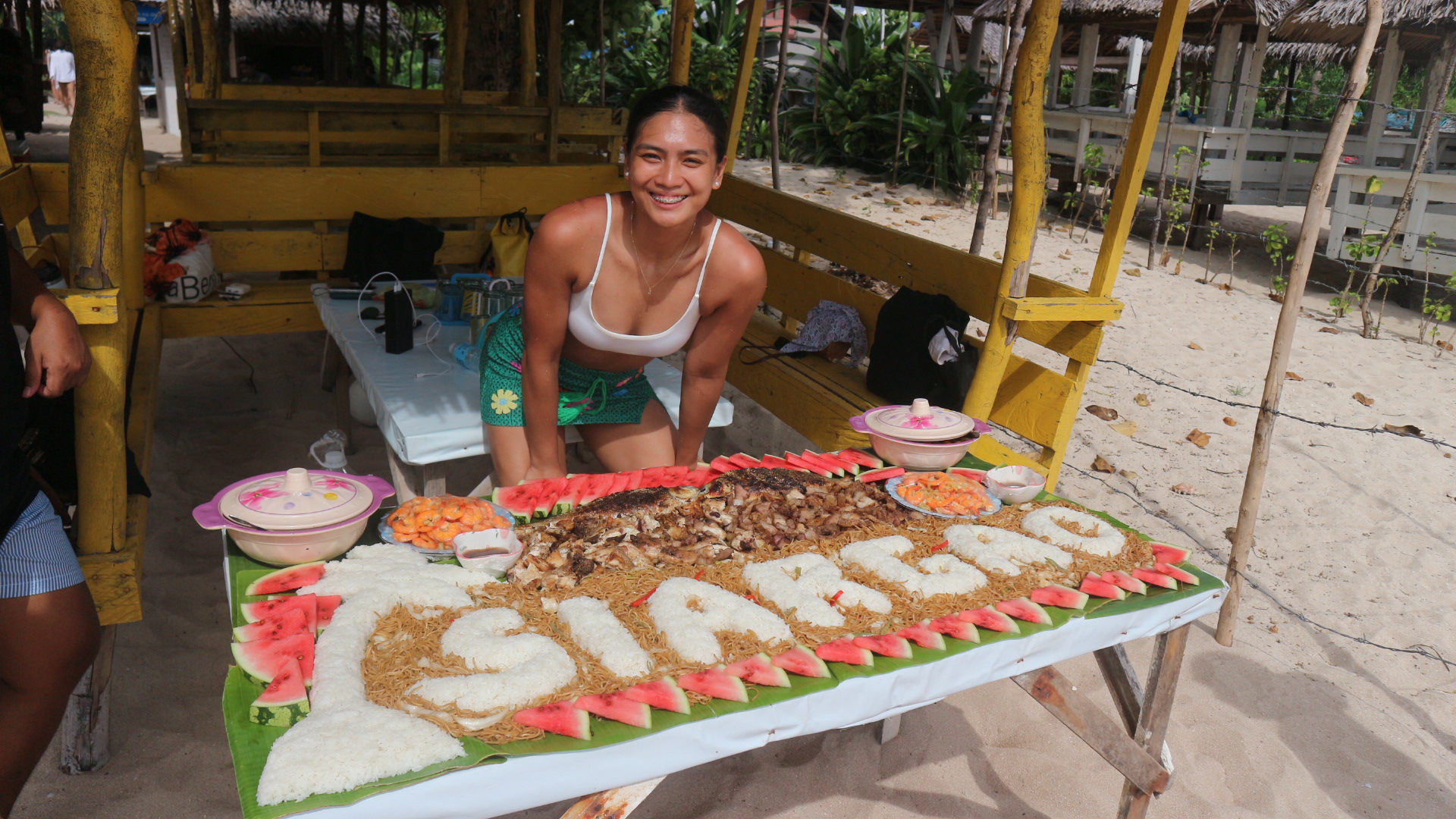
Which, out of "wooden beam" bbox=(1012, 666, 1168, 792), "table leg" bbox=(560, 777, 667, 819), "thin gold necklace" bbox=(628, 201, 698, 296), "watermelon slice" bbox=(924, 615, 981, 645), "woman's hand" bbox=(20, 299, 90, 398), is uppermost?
"thin gold necklace" bbox=(628, 201, 698, 296)

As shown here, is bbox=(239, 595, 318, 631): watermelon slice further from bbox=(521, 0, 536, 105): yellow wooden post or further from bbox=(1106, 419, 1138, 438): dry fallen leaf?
bbox=(521, 0, 536, 105): yellow wooden post

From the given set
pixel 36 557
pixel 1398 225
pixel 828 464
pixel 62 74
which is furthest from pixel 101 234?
pixel 62 74

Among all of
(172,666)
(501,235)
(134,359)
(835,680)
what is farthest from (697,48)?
(835,680)

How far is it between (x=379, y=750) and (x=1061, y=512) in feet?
5.65

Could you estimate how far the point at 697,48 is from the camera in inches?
597

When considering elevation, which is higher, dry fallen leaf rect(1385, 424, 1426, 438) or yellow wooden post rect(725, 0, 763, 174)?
yellow wooden post rect(725, 0, 763, 174)

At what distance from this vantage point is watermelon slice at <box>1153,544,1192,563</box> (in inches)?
90.4

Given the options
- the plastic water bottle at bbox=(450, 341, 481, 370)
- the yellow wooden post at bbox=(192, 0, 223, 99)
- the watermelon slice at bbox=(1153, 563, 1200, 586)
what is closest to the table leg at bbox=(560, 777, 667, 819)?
the watermelon slice at bbox=(1153, 563, 1200, 586)

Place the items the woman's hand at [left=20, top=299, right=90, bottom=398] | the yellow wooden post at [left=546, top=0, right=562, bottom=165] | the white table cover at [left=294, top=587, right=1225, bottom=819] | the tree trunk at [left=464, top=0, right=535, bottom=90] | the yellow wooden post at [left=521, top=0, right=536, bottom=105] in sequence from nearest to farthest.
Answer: the white table cover at [left=294, top=587, right=1225, bottom=819], the woman's hand at [left=20, top=299, right=90, bottom=398], the yellow wooden post at [left=546, top=0, right=562, bottom=165], the yellow wooden post at [left=521, top=0, right=536, bottom=105], the tree trunk at [left=464, top=0, right=535, bottom=90]

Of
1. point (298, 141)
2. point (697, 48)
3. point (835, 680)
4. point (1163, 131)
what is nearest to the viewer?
point (835, 680)

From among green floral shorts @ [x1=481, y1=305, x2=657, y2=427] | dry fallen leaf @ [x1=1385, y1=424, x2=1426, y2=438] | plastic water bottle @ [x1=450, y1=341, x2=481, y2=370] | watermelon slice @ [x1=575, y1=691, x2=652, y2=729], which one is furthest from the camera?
dry fallen leaf @ [x1=1385, y1=424, x2=1426, y2=438]

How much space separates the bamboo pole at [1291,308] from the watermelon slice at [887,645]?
241 centimetres

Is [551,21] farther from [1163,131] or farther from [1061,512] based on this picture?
[1163,131]

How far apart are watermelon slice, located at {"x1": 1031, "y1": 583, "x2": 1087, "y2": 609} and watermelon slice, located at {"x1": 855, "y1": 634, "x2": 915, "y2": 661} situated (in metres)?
0.36
